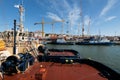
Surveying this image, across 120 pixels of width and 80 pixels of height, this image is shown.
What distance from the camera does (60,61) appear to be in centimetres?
2184

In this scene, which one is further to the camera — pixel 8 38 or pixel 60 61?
pixel 8 38

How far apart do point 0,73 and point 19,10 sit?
25.5 m

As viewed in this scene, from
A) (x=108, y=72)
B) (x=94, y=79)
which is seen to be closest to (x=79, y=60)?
(x=108, y=72)

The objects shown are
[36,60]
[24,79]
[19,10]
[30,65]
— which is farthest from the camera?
[19,10]

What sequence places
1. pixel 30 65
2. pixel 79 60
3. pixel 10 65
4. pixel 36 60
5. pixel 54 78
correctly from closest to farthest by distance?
pixel 54 78 < pixel 10 65 < pixel 30 65 < pixel 79 60 < pixel 36 60

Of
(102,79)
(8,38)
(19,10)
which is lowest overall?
(102,79)

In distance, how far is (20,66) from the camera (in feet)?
52.9

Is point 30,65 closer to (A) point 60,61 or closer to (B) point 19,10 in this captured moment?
(A) point 60,61

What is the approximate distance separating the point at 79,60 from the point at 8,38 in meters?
18.7

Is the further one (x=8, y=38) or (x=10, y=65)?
(x=8, y=38)

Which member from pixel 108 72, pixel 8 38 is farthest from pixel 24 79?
pixel 8 38

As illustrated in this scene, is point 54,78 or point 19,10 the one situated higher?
point 19,10

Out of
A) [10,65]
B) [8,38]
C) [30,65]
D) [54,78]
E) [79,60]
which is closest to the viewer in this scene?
[54,78]

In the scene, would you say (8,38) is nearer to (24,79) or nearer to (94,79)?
(24,79)
